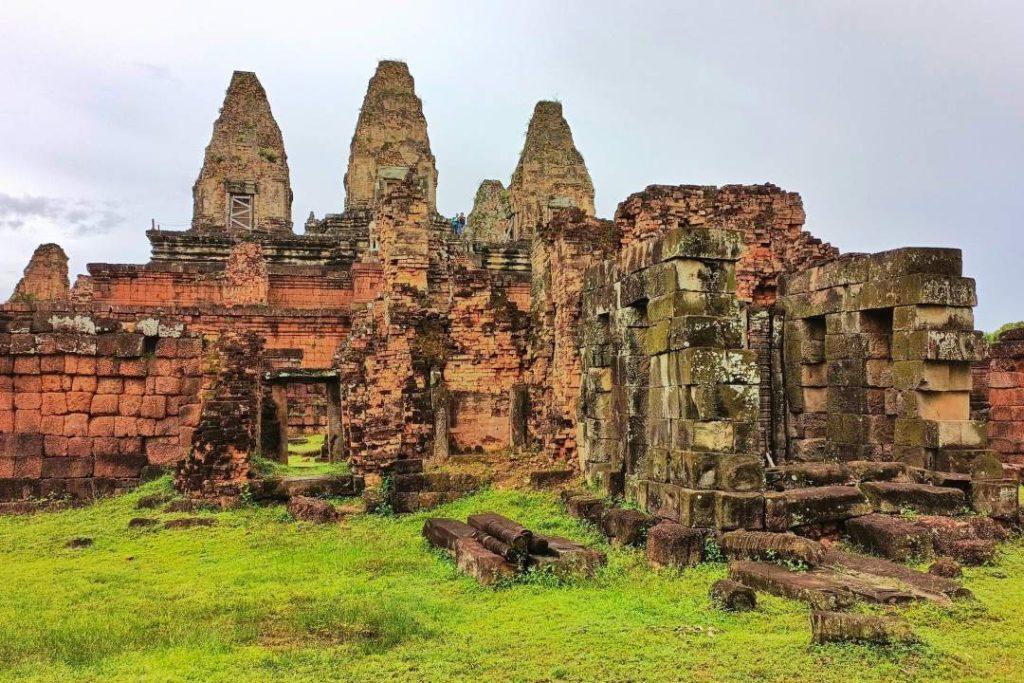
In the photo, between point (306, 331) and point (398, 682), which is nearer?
point (398, 682)

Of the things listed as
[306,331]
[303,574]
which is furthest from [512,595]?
[306,331]

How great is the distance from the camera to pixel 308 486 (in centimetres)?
1285

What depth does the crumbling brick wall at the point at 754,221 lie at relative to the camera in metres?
13.9

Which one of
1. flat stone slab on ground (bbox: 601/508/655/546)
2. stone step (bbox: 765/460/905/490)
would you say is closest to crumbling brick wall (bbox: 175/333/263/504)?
flat stone slab on ground (bbox: 601/508/655/546)

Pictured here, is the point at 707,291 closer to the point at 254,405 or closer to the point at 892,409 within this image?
the point at 892,409

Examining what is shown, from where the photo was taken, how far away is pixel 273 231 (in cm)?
3088

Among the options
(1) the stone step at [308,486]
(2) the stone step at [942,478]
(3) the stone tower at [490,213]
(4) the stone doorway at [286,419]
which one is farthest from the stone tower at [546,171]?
(2) the stone step at [942,478]

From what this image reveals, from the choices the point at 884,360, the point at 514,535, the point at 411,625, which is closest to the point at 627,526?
the point at 514,535

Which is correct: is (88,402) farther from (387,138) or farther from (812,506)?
(387,138)

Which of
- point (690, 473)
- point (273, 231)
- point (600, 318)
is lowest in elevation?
point (690, 473)

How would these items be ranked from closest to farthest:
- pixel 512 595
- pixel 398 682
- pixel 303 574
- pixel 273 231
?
pixel 398 682 → pixel 512 595 → pixel 303 574 → pixel 273 231

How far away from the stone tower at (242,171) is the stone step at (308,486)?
65.3 ft

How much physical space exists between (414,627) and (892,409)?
27.3 feet

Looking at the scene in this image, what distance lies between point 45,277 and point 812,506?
29.5 metres
